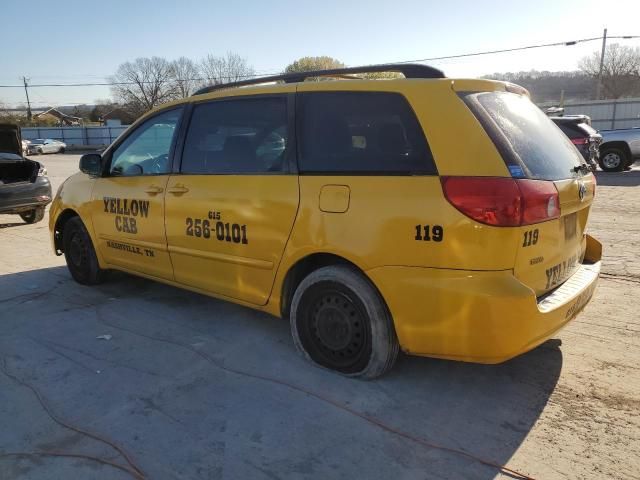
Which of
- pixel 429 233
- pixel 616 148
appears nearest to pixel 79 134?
pixel 616 148

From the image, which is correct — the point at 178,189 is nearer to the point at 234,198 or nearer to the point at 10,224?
the point at 234,198

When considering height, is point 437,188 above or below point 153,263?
above

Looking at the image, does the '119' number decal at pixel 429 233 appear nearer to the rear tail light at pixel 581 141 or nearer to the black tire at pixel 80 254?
the black tire at pixel 80 254

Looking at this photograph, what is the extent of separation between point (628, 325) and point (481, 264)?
2131 millimetres

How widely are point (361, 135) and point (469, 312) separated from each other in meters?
1.20

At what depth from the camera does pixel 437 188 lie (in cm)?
271

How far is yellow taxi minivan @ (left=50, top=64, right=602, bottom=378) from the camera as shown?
8.71 feet

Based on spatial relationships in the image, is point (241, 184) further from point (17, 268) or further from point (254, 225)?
point (17, 268)

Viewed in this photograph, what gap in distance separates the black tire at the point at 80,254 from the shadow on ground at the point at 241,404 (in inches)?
38.4

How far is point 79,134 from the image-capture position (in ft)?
167

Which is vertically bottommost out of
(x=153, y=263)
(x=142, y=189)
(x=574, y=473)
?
(x=574, y=473)

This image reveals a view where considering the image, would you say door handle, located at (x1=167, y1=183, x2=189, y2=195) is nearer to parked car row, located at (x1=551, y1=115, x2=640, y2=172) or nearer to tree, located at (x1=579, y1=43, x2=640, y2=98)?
parked car row, located at (x1=551, y1=115, x2=640, y2=172)

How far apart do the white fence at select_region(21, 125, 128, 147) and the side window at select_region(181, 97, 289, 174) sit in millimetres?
48755

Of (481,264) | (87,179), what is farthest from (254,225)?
(87,179)
